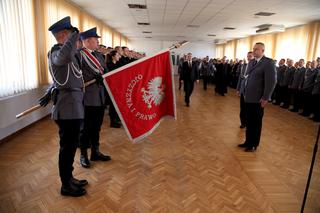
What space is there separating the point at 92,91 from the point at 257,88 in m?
2.45

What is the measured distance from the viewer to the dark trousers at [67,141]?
7.40ft

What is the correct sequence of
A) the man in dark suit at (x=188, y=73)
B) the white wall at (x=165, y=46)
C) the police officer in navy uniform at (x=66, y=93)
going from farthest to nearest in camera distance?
the white wall at (x=165, y=46)
the man in dark suit at (x=188, y=73)
the police officer in navy uniform at (x=66, y=93)

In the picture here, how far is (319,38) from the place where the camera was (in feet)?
29.0

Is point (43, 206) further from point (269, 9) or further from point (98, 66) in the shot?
point (269, 9)

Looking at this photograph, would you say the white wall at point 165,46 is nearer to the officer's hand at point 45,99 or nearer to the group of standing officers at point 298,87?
the group of standing officers at point 298,87

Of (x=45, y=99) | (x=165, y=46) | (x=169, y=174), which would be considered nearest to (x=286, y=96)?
(x=169, y=174)

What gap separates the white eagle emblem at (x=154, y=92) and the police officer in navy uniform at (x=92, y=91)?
668 millimetres

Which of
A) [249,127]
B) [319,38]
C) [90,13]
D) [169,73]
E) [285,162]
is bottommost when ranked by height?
[285,162]

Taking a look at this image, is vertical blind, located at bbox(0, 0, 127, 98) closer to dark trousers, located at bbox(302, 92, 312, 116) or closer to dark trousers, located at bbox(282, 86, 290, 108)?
A: dark trousers, located at bbox(302, 92, 312, 116)

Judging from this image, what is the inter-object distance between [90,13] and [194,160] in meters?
7.57

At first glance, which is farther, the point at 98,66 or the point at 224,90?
the point at 224,90

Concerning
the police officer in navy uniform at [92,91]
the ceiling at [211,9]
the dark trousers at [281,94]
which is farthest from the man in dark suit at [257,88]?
the dark trousers at [281,94]

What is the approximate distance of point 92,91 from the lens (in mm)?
2873

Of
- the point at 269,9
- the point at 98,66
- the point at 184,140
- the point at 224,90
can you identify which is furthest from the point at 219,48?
the point at 98,66
